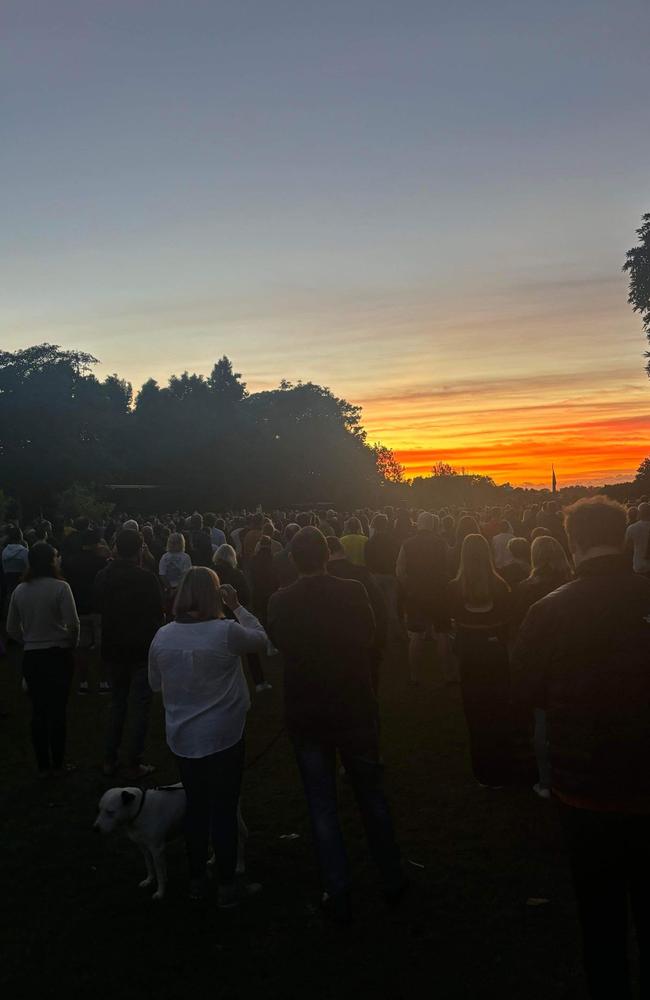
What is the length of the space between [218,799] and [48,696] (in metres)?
3.19

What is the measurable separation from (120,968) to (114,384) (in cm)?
10011

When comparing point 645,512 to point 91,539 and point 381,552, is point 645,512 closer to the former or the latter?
point 381,552

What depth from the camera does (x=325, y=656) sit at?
4.69 meters

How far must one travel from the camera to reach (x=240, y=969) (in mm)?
4301

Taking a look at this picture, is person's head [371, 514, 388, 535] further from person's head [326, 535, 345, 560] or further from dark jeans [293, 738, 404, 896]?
dark jeans [293, 738, 404, 896]

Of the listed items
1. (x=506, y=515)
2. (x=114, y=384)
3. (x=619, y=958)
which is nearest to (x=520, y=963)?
(x=619, y=958)

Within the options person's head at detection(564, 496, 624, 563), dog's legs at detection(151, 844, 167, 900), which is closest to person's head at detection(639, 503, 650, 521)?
dog's legs at detection(151, 844, 167, 900)

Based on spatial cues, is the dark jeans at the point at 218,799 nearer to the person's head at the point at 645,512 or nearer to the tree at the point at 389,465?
the person's head at the point at 645,512

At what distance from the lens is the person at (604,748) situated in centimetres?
303

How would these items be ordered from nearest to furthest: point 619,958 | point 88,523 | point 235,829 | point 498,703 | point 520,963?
point 619,958 < point 520,963 < point 235,829 < point 498,703 < point 88,523

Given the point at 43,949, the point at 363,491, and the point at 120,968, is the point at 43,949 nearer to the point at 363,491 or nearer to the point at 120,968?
the point at 120,968

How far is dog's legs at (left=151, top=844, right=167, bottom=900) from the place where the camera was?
5.15m

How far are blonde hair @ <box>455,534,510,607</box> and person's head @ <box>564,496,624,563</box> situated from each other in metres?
3.67

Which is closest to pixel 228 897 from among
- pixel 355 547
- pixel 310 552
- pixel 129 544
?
pixel 310 552
